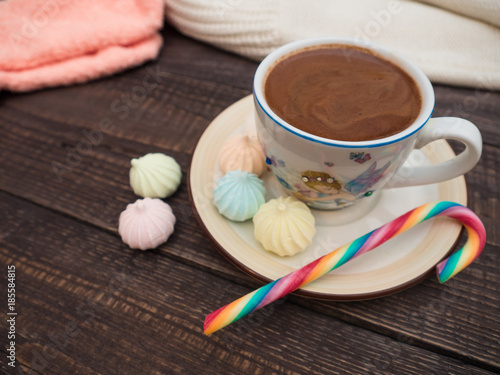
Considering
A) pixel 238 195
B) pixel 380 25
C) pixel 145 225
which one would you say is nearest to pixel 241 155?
pixel 238 195

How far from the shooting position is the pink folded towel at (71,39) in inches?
46.9

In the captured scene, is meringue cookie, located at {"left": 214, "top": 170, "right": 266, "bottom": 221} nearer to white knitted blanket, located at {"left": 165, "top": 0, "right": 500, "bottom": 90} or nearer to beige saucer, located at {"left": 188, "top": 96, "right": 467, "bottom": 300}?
beige saucer, located at {"left": 188, "top": 96, "right": 467, "bottom": 300}

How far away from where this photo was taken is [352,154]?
659mm

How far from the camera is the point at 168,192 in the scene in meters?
0.92

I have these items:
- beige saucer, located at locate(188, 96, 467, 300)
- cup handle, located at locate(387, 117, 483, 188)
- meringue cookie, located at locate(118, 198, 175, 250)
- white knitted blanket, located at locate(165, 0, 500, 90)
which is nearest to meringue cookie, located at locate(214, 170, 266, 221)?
beige saucer, located at locate(188, 96, 467, 300)

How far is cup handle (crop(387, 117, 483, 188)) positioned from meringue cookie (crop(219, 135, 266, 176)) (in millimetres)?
285

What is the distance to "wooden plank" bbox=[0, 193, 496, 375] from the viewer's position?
2.31ft

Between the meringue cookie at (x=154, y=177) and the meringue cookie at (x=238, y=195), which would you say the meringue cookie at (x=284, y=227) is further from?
the meringue cookie at (x=154, y=177)

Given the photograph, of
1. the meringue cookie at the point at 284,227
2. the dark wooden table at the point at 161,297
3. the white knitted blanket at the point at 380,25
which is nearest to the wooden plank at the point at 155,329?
the dark wooden table at the point at 161,297

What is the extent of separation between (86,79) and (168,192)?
0.55m

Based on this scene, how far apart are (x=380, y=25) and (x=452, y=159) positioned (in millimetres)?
652

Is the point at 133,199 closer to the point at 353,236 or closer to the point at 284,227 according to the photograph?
→ the point at 284,227

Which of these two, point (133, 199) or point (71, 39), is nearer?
point (133, 199)

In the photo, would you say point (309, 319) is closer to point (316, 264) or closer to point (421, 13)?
point (316, 264)
